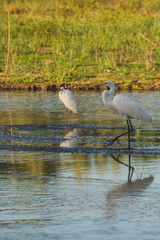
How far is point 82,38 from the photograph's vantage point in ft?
84.1

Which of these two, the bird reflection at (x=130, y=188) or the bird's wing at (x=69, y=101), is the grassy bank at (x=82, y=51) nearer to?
the bird's wing at (x=69, y=101)

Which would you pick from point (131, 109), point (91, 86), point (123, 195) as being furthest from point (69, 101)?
point (123, 195)

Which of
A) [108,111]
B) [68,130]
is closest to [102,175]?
[68,130]

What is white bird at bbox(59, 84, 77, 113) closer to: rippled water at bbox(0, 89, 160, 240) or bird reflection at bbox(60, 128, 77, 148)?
rippled water at bbox(0, 89, 160, 240)

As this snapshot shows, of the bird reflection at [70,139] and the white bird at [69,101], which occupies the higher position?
the white bird at [69,101]

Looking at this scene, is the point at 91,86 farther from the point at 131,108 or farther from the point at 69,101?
the point at 131,108

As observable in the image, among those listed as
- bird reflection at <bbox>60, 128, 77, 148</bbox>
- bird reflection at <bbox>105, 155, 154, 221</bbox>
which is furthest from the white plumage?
bird reflection at <bbox>105, 155, 154, 221</bbox>

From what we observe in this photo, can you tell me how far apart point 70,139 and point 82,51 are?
13.5 meters

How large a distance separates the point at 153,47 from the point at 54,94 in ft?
18.0

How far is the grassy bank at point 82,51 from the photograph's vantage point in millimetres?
21594

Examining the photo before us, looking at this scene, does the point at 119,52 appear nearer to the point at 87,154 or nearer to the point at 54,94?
the point at 54,94

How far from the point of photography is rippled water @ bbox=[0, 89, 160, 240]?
577 centimetres

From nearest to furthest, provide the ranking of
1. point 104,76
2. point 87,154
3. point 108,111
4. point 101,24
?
point 87,154 → point 108,111 → point 104,76 → point 101,24

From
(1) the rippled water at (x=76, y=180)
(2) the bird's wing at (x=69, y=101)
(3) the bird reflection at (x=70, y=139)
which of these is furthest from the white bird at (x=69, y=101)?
(3) the bird reflection at (x=70, y=139)
